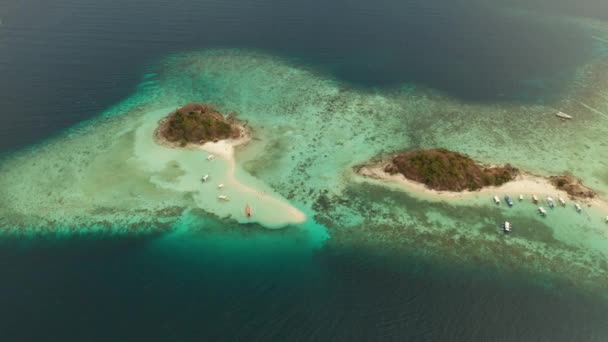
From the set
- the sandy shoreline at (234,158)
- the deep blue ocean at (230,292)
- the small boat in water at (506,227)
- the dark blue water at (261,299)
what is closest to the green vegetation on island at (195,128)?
the sandy shoreline at (234,158)

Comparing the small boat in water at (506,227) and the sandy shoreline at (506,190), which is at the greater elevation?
the sandy shoreline at (506,190)

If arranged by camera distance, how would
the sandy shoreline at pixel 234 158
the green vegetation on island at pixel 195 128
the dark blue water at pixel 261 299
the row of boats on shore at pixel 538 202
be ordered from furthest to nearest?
1. the green vegetation on island at pixel 195 128
2. the sandy shoreline at pixel 234 158
3. the row of boats on shore at pixel 538 202
4. the dark blue water at pixel 261 299

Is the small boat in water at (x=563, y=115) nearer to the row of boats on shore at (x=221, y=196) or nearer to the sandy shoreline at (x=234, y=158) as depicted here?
the sandy shoreline at (x=234, y=158)

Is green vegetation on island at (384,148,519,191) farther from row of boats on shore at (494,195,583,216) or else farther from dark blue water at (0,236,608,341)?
dark blue water at (0,236,608,341)

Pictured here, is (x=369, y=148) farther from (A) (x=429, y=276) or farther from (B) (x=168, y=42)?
(B) (x=168, y=42)

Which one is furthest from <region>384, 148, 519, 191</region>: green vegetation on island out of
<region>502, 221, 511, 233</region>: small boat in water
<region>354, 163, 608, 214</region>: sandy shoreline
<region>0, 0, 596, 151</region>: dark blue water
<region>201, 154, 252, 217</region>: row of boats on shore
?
<region>0, 0, 596, 151</region>: dark blue water

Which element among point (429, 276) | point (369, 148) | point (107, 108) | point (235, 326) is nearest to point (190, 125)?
point (107, 108)

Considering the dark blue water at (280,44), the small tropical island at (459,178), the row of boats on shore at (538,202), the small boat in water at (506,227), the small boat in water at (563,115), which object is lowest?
the small boat in water at (506,227)
